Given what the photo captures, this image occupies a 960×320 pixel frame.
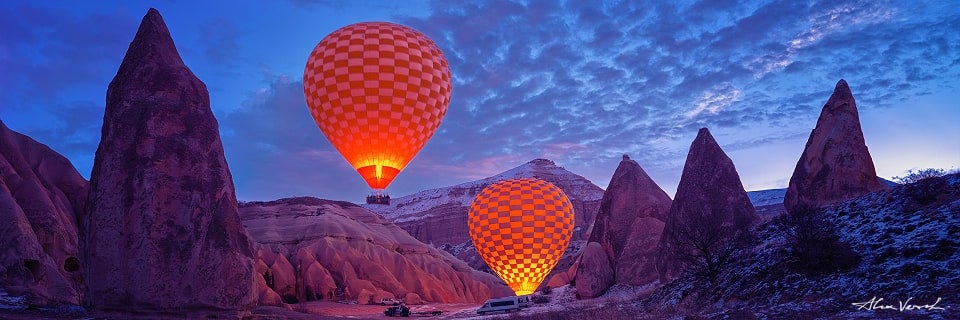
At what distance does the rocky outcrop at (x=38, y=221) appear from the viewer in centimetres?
2768

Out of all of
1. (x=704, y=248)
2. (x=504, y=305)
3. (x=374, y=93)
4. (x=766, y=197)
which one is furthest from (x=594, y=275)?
(x=766, y=197)

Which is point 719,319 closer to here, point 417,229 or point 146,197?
point 146,197

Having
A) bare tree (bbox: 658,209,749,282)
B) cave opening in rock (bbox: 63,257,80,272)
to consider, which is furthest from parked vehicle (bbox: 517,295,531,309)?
cave opening in rock (bbox: 63,257,80,272)

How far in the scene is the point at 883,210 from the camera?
16.8m

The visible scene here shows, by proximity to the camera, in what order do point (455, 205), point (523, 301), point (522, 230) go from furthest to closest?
1. point (455, 205)
2. point (522, 230)
3. point (523, 301)

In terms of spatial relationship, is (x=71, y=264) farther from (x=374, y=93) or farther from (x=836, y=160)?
(x=836, y=160)

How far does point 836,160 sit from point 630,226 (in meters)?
16.5

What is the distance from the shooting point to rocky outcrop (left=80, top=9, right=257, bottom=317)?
15883 mm

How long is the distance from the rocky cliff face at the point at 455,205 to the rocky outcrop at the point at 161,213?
10979 cm

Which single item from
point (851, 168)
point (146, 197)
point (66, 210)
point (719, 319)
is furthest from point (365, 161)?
point (66, 210)

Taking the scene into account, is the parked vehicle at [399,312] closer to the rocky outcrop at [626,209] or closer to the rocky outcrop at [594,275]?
the rocky outcrop at [594,275]

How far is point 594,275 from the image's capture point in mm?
38250

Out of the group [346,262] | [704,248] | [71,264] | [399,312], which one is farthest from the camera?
[346,262]

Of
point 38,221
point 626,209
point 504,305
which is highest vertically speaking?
point 38,221
